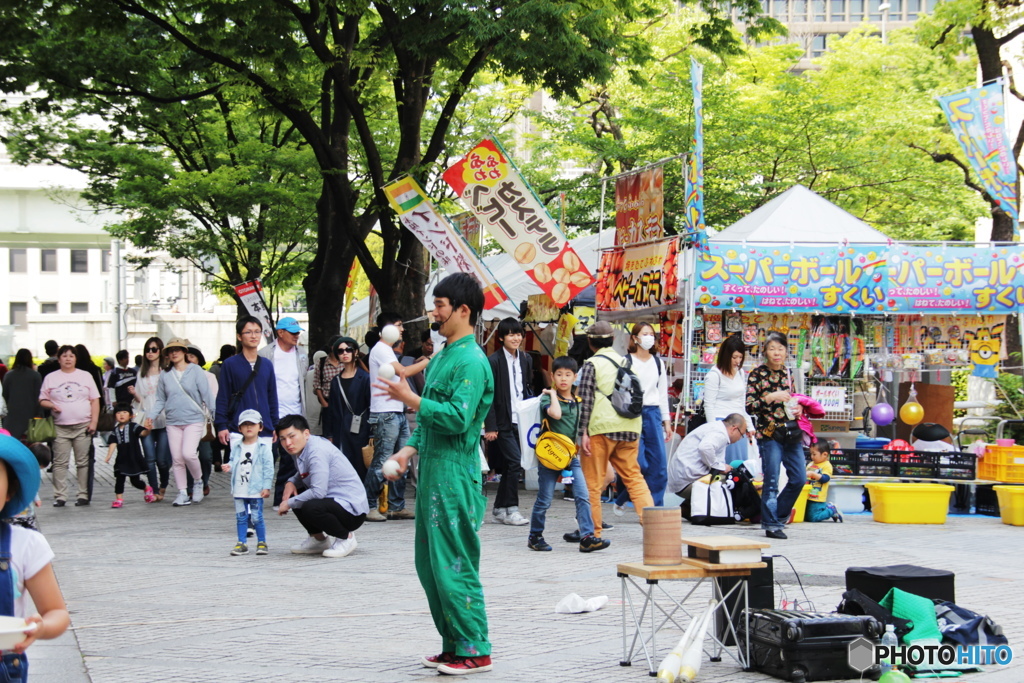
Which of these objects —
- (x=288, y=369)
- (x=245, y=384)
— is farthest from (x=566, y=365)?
(x=288, y=369)

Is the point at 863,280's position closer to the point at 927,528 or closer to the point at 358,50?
→ the point at 927,528

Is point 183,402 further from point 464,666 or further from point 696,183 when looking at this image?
point 464,666

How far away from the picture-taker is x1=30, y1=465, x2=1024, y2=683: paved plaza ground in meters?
5.93

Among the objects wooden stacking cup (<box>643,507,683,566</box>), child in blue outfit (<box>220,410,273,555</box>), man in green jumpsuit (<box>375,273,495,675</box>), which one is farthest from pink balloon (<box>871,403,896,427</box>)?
man in green jumpsuit (<box>375,273,495,675</box>)

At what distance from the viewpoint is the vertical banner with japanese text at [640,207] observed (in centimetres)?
1312

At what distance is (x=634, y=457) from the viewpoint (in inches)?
380

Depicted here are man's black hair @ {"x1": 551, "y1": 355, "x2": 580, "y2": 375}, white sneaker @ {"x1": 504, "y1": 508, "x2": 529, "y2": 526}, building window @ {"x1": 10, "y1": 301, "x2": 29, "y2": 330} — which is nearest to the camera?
man's black hair @ {"x1": 551, "y1": 355, "x2": 580, "y2": 375}

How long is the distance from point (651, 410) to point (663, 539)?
5.74 meters

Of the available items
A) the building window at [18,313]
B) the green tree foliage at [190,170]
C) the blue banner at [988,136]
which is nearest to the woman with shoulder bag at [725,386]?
the blue banner at [988,136]

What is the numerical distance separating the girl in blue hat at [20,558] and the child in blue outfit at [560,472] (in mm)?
6544

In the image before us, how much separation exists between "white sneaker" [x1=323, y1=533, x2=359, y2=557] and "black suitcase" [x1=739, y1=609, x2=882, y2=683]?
A: 4563mm

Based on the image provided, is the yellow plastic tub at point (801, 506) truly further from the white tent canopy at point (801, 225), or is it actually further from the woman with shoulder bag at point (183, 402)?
the woman with shoulder bag at point (183, 402)

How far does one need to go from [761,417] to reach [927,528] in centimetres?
252

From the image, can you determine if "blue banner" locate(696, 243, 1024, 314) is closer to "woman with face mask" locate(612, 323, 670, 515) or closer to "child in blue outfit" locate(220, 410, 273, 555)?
"woman with face mask" locate(612, 323, 670, 515)
